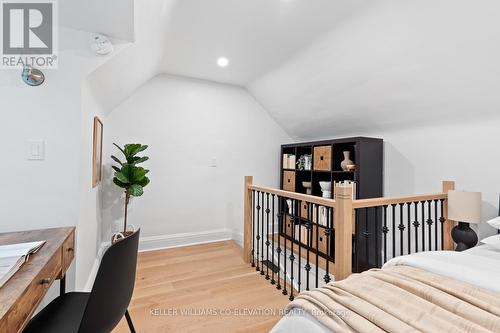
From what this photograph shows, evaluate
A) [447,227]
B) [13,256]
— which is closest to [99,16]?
[13,256]

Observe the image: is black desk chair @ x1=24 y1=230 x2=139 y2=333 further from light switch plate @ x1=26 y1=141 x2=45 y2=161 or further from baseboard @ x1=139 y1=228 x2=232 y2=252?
baseboard @ x1=139 y1=228 x2=232 y2=252

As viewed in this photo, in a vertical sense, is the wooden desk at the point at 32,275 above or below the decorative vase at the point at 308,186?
below

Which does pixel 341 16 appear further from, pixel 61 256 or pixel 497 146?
pixel 61 256

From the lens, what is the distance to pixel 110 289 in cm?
97

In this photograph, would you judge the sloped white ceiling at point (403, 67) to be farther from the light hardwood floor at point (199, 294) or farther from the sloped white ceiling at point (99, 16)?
the light hardwood floor at point (199, 294)

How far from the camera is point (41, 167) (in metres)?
1.57

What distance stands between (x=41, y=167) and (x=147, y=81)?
2.07m

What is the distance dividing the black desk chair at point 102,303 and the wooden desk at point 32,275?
17 centimetres

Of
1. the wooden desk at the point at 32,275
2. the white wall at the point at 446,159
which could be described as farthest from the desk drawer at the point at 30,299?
the white wall at the point at 446,159

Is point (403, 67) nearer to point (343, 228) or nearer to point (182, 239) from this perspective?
point (343, 228)

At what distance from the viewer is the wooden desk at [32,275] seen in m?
0.75

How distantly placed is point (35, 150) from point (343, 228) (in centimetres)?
207

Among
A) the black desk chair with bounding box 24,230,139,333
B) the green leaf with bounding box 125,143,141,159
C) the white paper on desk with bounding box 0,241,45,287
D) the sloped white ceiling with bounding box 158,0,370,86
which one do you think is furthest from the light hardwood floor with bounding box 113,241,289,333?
the sloped white ceiling with bounding box 158,0,370,86

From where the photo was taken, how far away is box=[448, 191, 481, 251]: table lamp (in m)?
1.93
